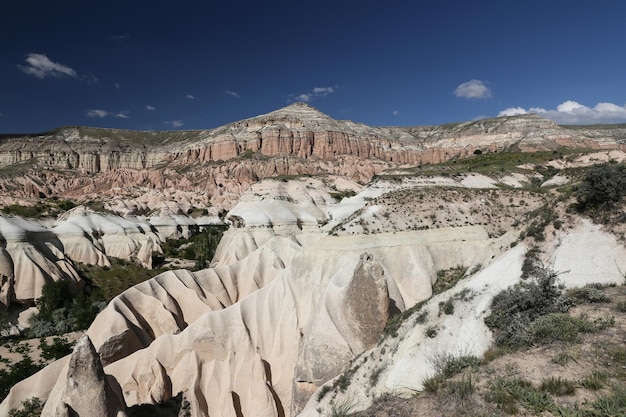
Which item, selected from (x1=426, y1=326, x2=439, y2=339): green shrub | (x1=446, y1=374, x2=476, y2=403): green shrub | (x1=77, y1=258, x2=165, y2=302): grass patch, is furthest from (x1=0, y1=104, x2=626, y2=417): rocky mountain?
(x1=446, y1=374, x2=476, y2=403): green shrub

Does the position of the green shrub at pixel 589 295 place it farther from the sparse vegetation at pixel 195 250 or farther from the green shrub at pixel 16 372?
the sparse vegetation at pixel 195 250

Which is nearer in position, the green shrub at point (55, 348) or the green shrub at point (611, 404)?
the green shrub at point (611, 404)

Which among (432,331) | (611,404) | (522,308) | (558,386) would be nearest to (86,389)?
(432,331)

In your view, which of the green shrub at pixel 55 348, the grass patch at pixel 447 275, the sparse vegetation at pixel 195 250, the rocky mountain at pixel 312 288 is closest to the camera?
the rocky mountain at pixel 312 288

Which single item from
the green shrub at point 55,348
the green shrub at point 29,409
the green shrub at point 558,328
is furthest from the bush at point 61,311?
the green shrub at point 558,328

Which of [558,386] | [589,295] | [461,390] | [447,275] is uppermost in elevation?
[589,295]

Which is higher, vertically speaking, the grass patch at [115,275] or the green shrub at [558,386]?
the green shrub at [558,386]

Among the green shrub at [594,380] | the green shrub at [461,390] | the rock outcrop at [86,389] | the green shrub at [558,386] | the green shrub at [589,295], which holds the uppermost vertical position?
the green shrub at [589,295]

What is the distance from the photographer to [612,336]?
7555 millimetres

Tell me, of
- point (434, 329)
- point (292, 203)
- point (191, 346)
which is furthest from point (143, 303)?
point (292, 203)

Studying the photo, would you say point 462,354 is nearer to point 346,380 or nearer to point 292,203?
point 346,380

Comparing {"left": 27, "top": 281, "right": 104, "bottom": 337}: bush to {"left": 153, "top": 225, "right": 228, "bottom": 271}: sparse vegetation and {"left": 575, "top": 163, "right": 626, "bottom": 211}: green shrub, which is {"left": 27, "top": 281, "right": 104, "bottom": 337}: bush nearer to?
{"left": 153, "top": 225, "right": 228, "bottom": 271}: sparse vegetation

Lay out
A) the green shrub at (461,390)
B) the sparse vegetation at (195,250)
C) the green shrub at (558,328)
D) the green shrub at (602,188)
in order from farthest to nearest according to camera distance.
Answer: the sparse vegetation at (195,250) → the green shrub at (602,188) → the green shrub at (558,328) → the green shrub at (461,390)

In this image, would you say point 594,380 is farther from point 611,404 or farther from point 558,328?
point 558,328
